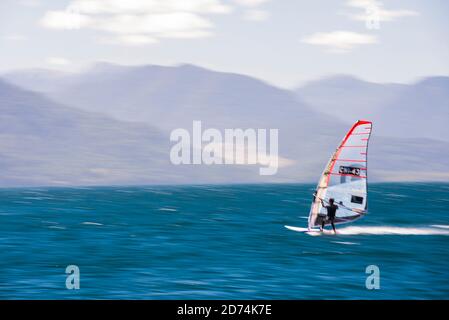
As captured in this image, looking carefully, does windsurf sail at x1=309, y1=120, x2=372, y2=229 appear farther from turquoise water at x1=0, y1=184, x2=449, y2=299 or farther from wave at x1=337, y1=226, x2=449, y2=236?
wave at x1=337, y1=226, x2=449, y2=236

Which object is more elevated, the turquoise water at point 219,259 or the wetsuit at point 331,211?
the wetsuit at point 331,211

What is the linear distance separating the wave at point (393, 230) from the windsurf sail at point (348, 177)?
1065cm

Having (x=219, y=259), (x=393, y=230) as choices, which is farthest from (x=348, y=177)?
(x=393, y=230)

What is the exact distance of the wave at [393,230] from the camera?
65812 mm

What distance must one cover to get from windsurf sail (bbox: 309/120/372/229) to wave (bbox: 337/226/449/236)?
1065 centimetres

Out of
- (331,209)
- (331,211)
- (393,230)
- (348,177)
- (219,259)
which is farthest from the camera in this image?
(393,230)

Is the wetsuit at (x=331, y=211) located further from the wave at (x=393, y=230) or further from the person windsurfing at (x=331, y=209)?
the wave at (x=393, y=230)

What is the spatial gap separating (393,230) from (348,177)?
19.3 m

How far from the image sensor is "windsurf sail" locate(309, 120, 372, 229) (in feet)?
168

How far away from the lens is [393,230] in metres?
69.5

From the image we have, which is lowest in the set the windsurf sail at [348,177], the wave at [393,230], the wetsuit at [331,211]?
the wave at [393,230]

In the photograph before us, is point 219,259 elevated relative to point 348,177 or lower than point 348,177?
lower

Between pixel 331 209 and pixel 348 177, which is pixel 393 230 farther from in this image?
pixel 348 177

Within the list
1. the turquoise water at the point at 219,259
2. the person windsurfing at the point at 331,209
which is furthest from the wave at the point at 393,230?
the person windsurfing at the point at 331,209
